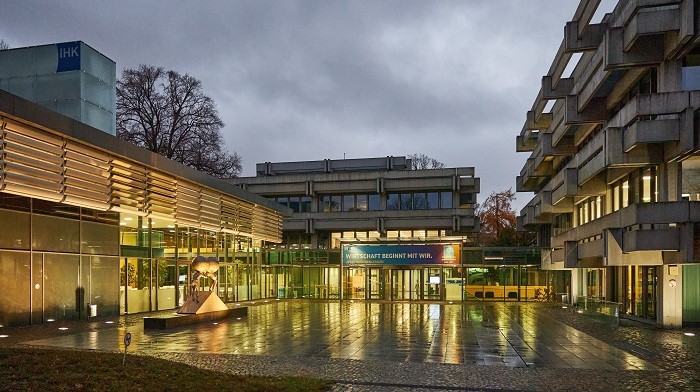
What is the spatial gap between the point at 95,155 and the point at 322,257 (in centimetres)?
2991

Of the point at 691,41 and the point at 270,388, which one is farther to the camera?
the point at 691,41

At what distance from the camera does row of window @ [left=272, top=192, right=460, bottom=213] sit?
59.3 meters

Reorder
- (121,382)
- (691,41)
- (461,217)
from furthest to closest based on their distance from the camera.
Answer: (461,217), (691,41), (121,382)

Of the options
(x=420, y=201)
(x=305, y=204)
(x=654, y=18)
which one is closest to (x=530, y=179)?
(x=420, y=201)

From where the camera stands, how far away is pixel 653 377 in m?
15.4

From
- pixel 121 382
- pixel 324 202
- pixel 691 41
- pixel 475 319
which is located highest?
pixel 691 41

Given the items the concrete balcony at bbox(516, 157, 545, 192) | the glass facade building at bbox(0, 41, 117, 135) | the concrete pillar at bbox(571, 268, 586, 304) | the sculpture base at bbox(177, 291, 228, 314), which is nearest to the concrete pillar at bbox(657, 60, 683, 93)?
the sculpture base at bbox(177, 291, 228, 314)

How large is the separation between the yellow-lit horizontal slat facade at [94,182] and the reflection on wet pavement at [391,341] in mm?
5031

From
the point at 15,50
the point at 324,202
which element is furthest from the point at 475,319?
the point at 324,202

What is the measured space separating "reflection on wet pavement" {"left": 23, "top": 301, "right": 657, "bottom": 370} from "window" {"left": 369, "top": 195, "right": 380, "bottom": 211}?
29295mm

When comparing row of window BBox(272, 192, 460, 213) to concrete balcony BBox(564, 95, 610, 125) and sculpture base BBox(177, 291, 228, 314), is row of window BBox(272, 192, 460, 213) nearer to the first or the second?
concrete balcony BBox(564, 95, 610, 125)

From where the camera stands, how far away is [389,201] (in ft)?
198

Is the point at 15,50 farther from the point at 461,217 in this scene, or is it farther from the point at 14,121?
the point at 461,217

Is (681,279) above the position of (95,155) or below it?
below
